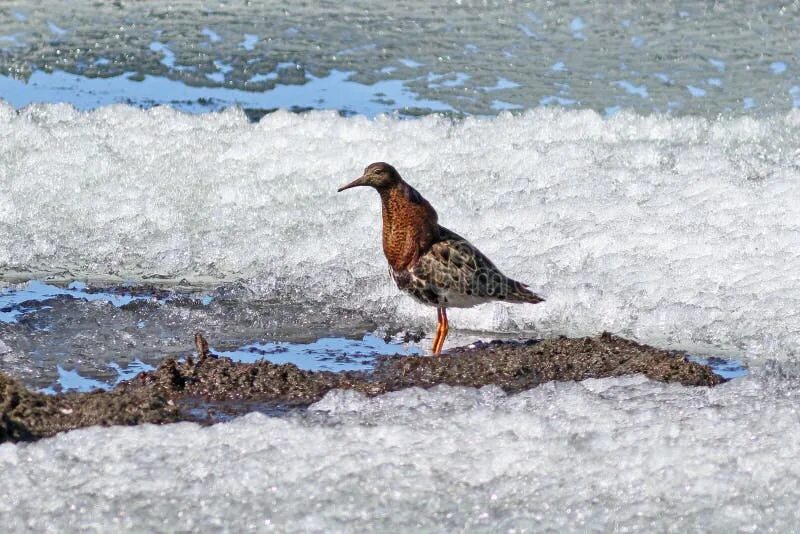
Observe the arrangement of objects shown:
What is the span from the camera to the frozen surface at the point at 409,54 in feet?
40.9

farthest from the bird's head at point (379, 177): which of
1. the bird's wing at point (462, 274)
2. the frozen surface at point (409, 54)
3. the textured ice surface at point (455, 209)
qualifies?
the frozen surface at point (409, 54)

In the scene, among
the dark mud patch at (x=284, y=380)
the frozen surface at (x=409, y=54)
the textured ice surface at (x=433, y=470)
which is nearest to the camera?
the textured ice surface at (x=433, y=470)

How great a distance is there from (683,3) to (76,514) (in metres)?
12.4

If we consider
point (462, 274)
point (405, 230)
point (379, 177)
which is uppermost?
point (379, 177)

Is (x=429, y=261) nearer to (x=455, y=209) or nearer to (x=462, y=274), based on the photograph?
(x=462, y=274)

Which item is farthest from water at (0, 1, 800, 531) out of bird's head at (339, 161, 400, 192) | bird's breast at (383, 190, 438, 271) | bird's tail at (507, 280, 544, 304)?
bird's head at (339, 161, 400, 192)

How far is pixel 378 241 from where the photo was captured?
28.5 feet

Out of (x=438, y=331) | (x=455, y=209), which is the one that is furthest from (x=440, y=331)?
(x=455, y=209)

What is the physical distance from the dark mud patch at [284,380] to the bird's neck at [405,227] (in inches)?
24.3

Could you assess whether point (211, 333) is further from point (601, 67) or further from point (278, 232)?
point (601, 67)

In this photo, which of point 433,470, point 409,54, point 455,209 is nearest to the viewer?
point 433,470

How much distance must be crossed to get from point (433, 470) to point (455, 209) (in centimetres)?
447

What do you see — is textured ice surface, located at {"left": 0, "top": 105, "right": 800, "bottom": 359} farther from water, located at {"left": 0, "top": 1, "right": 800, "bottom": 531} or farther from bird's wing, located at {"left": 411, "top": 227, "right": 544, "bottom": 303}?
bird's wing, located at {"left": 411, "top": 227, "right": 544, "bottom": 303}

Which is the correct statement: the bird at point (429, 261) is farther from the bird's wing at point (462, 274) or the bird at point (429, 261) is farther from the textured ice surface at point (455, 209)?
the textured ice surface at point (455, 209)
